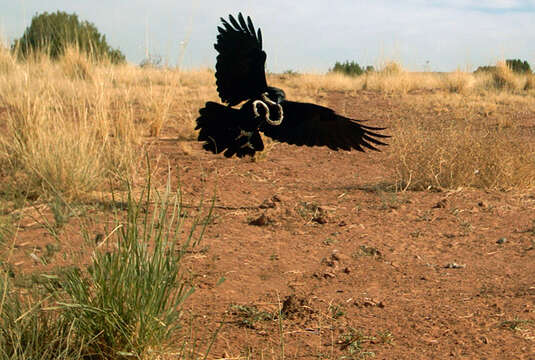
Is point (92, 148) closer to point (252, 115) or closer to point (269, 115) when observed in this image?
point (252, 115)

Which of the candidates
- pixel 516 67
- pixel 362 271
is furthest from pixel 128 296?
pixel 516 67

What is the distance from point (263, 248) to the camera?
4430 millimetres

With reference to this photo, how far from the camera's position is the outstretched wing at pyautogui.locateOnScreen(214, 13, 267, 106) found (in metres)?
4.75

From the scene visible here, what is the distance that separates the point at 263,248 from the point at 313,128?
46.6 inches

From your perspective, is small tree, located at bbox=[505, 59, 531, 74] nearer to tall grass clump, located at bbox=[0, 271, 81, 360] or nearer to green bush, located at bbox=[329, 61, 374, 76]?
green bush, located at bbox=[329, 61, 374, 76]

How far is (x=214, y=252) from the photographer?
4.24 meters

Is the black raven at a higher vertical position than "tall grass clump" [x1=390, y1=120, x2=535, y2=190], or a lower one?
higher

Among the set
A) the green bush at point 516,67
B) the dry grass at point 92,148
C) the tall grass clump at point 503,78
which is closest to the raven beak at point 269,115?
the dry grass at point 92,148

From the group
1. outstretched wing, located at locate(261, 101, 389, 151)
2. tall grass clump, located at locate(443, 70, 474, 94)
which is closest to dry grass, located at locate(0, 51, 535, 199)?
outstretched wing, located at locate(261, 101, 389, 151)

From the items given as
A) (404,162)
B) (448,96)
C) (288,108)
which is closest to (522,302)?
(288,108)

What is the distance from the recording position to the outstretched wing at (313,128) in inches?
196

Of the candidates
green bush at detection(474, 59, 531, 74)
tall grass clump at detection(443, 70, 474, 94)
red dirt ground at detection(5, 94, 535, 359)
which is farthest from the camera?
green bush at detection(474, 59, 531, 74)

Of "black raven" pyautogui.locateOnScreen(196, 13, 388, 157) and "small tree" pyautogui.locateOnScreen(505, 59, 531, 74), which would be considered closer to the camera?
"black raven" pyautogui.locateOnScreen(196, 13, 388, 157)

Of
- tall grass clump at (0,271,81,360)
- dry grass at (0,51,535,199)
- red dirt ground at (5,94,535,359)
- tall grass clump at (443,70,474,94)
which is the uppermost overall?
tall grass clump at (443,70,474,94)
